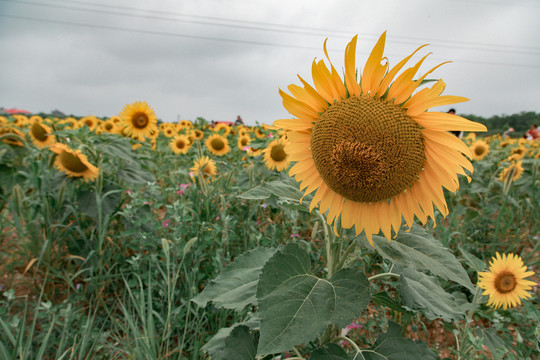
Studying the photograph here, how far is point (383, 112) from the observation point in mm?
1040

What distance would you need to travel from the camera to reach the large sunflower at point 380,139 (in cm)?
103

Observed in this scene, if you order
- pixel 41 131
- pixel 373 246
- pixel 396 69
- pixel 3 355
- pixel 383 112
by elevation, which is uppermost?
pixel 41 131

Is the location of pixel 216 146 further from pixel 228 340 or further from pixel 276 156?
pixel 228 340

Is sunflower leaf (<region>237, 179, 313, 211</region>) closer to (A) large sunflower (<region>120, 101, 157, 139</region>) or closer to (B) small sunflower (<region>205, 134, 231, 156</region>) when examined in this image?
(A) large sunflower (<region>120, 101, 157, 139</region>)

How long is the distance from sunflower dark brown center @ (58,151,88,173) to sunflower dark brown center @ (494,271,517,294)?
322cm

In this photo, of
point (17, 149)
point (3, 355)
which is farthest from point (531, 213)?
point (17, 149)

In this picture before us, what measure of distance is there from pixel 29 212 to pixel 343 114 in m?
3.08

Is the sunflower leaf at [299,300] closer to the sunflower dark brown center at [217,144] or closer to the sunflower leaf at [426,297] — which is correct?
the sunflower leaf at [426,297]

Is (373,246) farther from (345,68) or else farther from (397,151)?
(345,68)

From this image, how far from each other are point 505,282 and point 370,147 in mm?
1764

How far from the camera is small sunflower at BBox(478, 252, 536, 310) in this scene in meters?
2.04

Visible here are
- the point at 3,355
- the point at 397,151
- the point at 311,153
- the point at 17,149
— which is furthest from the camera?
the point at 17,149

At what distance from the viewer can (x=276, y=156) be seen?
392 centimetres

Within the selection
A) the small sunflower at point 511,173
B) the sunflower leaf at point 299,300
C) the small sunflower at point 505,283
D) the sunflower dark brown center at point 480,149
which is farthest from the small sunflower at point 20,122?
the sunflower dark brown center at point 480,149
